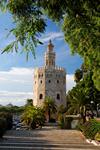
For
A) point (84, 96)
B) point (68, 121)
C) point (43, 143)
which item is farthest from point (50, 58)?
point (43, 143)

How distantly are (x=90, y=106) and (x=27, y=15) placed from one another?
57.2m

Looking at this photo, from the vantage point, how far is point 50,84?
342ft

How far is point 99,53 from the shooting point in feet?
52.2

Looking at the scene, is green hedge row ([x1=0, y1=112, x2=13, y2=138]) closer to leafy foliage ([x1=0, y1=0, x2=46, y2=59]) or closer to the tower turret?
leafy foliage ([x1=0, y1=0, x2=46, y2=59])

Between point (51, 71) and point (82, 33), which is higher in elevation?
point (51, 71)

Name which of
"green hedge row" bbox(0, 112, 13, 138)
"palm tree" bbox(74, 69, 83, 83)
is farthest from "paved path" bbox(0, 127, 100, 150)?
"palm tree" bbox(74, 69, 83, 83)

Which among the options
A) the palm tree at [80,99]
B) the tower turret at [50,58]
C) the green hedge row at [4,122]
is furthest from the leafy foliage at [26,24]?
the tower turret at [50,58]

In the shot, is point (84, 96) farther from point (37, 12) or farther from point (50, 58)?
point (37, 12)

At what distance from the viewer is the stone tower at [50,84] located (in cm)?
10351

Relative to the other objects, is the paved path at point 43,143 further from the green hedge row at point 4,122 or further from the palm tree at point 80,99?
the palm tree at point 80,99

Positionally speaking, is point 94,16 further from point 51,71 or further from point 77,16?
point 51,71

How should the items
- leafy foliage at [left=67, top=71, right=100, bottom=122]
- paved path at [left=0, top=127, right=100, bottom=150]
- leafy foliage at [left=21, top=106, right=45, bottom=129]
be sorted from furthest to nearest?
1. leafy foliage at [left=67, top=71, right=100, bottom=122]
2. leafy foliage at [left=21, top=106, right=45, bottom=129]
3. paved path at [left=0, top=127, right=100, bottom=150]

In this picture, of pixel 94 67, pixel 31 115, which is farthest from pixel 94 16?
pixel 31 115

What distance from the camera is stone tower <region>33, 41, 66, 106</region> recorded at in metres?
104
